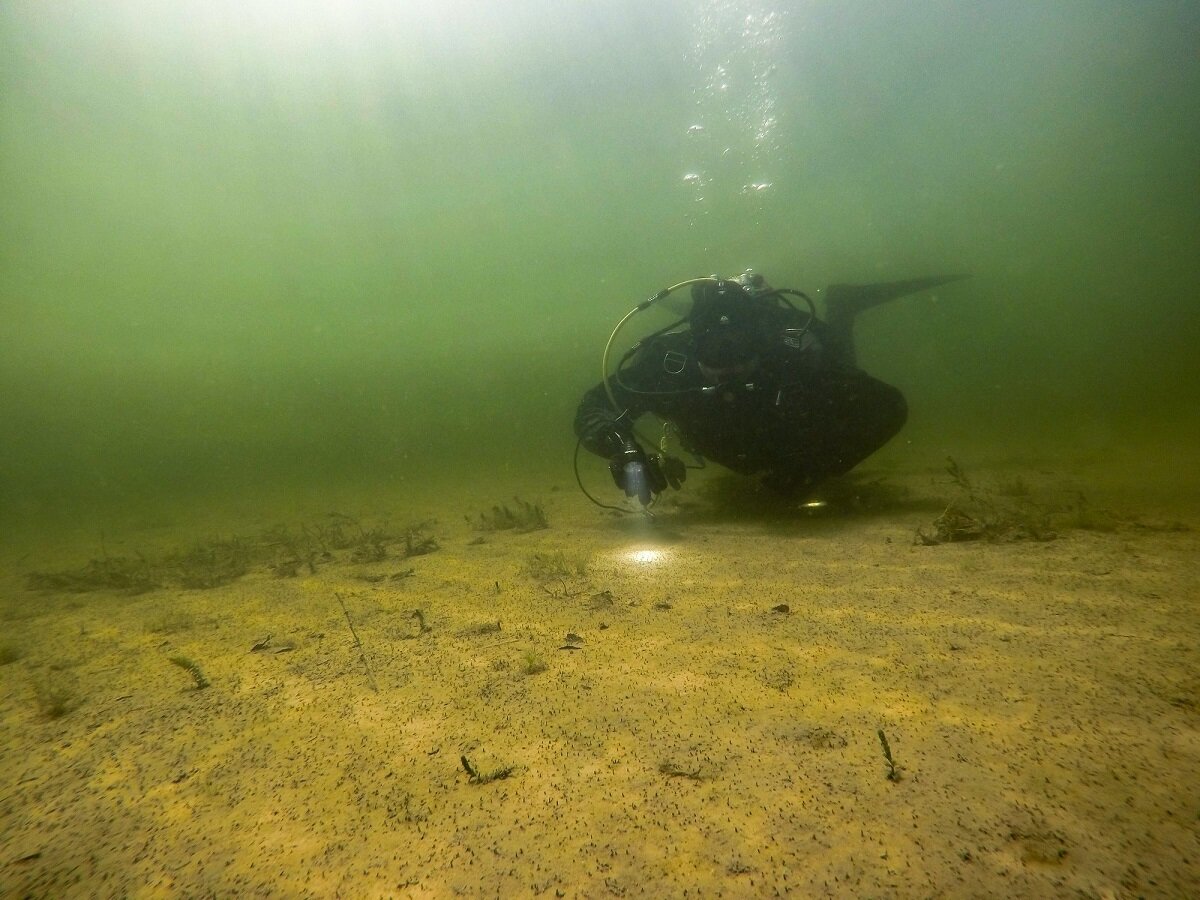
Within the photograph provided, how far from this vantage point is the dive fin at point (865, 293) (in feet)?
24.8

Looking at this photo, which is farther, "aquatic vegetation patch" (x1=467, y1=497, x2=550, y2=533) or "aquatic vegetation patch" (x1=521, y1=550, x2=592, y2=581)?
"aquatic vegetation patch" (x1=467, y1=497, x2=550, y2=533)

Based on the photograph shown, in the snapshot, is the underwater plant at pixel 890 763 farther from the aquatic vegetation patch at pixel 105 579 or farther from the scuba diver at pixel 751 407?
the aquatic vegetation patch at pixel 105 579

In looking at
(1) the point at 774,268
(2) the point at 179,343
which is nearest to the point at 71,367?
(2) the point at 179,343

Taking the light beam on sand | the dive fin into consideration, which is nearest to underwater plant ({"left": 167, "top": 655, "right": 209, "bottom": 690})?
the light beam on sand

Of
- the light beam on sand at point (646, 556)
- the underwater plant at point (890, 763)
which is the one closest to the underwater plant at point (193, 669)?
the light beam on sand at point (646, 556)

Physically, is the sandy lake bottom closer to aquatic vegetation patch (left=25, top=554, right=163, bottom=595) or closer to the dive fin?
aquatic vegetation patch (left=25, top=554, right=163, bottom=595)

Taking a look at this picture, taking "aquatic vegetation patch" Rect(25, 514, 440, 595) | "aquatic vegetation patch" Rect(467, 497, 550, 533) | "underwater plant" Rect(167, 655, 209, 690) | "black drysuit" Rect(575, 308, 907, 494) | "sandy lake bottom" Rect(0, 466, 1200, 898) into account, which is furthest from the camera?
"aquatic vegetation patch" Rect(467, 497, 550, 533)

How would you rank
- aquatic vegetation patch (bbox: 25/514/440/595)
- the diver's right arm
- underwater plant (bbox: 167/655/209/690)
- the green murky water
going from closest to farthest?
underwater plant (bbox: 167/655/209/690), aquatic vegetation patch (bbox: 25/514/440/595), the diver's right arm, the green murky water

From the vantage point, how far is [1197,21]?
20359mm

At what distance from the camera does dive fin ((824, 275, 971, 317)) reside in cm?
757

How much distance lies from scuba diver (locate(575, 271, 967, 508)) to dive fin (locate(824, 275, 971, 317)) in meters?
2.38

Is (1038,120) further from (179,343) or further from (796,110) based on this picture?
(179,343)

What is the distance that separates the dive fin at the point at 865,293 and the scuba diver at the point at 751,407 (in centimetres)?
238

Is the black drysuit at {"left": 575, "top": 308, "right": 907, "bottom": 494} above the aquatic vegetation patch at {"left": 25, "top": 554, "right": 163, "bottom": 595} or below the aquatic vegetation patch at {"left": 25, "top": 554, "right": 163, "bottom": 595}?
above
